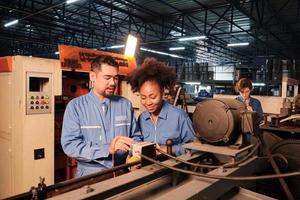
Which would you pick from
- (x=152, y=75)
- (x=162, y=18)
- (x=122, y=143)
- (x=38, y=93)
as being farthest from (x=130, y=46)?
(x=162, y=18)

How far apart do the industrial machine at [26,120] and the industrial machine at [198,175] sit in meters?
1.67

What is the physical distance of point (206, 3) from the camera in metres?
6.71

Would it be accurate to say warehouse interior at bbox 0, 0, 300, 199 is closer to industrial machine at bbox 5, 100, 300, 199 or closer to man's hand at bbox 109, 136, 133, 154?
industrial machine at bbox 5, 100, 300, 199

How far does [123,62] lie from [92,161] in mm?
1922

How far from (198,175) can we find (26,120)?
81.0 inches

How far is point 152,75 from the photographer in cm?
164

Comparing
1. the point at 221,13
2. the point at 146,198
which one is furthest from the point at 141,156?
the point at 221,13

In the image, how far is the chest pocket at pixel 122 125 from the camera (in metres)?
1.63

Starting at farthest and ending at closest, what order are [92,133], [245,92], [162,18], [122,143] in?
[162,18] < [245,92] < [92,133] < [122,143]

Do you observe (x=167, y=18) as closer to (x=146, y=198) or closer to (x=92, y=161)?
(x=92, y=161)

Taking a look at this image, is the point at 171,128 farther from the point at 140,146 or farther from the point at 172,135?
the point at 140,146

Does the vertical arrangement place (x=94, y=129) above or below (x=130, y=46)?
below

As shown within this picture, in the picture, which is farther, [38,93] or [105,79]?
[38,93]

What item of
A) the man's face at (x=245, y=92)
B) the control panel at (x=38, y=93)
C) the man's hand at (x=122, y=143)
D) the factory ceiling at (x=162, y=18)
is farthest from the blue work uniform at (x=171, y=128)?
the factory ceiling at (x=162, y=18)
